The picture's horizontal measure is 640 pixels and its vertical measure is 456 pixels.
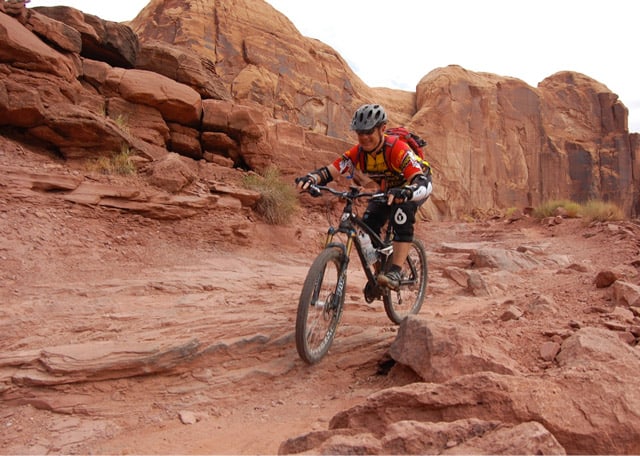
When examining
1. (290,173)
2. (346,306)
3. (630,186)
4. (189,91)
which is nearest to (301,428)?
(346,306)

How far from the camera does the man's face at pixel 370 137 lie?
11.9 feet

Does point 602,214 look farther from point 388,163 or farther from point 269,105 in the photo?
point 269,105

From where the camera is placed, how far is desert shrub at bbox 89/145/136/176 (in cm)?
709

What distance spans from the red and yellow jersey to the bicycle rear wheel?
78 cm

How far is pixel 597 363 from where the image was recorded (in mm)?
2154

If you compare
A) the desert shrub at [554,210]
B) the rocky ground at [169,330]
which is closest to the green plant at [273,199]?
the rocky ground at [169,330]

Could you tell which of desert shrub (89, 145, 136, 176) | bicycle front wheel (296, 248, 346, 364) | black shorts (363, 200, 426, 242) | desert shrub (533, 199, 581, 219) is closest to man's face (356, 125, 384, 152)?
black shorts (363, 200, 426, 242)

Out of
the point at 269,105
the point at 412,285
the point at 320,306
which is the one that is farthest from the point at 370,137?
the point at 269,105

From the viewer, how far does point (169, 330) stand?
3531mm

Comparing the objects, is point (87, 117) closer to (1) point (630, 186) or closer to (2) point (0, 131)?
(2) point (0, 131)

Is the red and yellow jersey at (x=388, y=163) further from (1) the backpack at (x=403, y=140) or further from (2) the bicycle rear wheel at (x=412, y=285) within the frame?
(2) the bicycle rear wheel at (x=412, y=285)

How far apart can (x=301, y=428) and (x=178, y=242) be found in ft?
16.5

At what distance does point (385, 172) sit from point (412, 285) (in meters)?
1.32

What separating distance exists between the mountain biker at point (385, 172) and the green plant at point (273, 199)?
486cm
